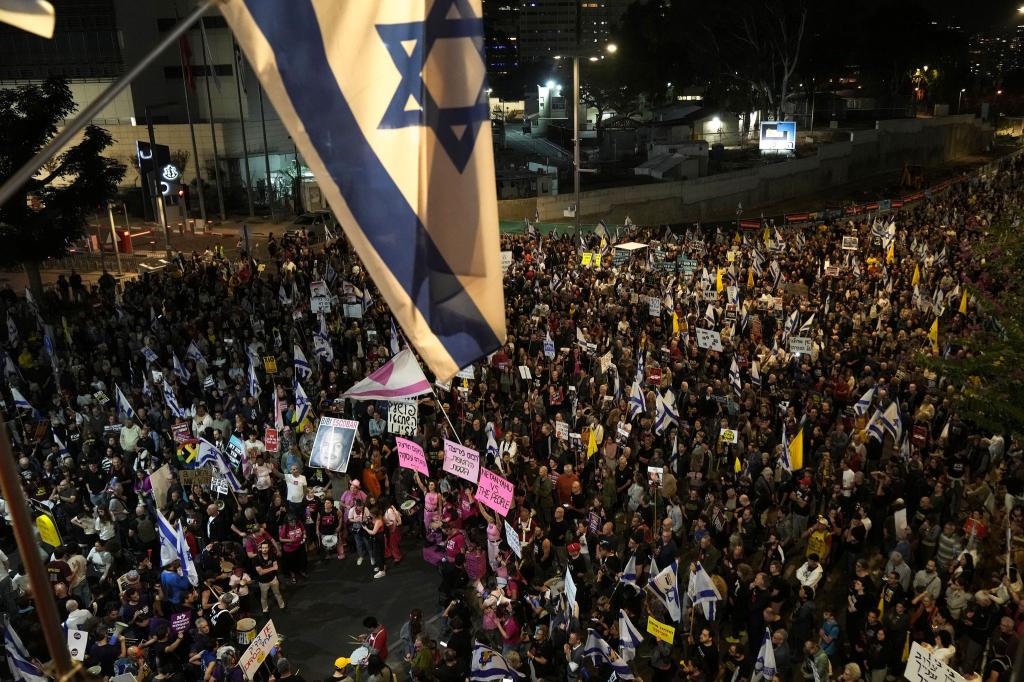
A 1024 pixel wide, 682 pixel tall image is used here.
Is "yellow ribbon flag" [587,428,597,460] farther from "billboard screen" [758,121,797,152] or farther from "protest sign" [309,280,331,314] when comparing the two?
"billboard screen" [758,121,797,152]

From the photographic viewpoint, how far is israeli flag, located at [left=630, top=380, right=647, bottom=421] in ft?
48.9

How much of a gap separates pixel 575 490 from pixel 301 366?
7.35m

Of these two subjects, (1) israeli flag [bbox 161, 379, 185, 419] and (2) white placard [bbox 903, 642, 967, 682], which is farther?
(1) israeli flag [bbox 161, 379, 185, 419]

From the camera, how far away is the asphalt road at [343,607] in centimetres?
1095

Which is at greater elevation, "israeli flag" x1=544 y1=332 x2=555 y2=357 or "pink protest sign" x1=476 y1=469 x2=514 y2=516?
"israeli flag" x1=544 y1=332 x2=555 y2=357

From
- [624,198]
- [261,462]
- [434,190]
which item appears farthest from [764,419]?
[624,198]

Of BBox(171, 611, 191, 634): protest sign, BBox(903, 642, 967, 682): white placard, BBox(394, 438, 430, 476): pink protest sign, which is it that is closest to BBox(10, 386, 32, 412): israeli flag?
BBox(171, 611, 191, 634): protest sign

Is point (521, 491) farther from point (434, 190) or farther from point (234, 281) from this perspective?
point (234, 281)

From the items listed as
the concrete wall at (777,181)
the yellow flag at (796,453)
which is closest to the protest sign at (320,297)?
the yellow flag at (796,453)

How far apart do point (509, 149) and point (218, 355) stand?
164ft

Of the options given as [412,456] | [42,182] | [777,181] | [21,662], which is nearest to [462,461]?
[412,456]

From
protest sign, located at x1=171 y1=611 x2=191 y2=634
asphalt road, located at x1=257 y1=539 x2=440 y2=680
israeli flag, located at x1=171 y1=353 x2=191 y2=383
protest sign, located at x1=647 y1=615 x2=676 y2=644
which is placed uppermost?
israeli flag, located at x1=171 y1=353 x2=191 y2=383

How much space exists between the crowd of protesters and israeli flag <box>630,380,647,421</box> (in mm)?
111

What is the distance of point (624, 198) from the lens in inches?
1887
